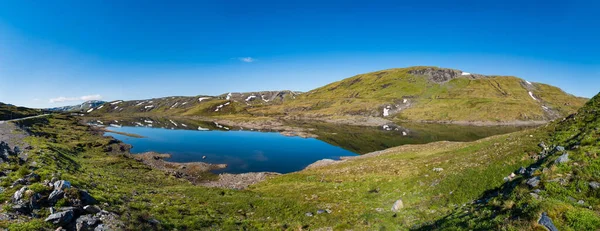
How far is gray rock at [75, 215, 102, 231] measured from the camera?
15359 mm

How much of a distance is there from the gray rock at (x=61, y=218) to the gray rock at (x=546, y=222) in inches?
930

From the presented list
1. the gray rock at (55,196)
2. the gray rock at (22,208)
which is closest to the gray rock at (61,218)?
the gray rock at (22,208)

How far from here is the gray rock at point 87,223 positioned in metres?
15.4

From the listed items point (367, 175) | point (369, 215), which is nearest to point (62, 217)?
point (369, 215)

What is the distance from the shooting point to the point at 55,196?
56.4 feet

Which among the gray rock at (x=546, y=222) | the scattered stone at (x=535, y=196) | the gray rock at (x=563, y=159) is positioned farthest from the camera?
the gray rock at (x=563, y=159)

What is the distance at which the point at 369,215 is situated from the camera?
2362 centimetres

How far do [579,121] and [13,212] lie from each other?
4663 cm

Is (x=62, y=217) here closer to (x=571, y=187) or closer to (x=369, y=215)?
(x=369, y=215)

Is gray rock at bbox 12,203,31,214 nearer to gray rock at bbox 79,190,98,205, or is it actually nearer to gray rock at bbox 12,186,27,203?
gray rock at bbox 12,186,27,203

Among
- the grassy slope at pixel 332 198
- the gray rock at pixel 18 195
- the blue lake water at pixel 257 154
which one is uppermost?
the gray rock at pixel 18 195

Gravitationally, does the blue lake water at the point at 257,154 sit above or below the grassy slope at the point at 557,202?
below

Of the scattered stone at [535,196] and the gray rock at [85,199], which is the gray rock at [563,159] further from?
the gray rock at [85,199]

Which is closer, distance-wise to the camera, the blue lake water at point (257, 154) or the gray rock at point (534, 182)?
the gray rock at point (534, 182)
